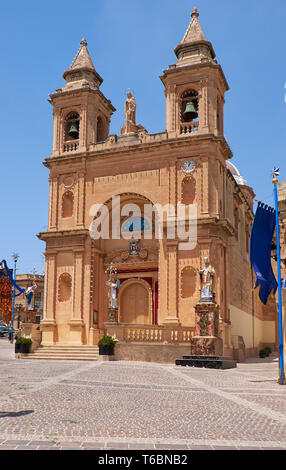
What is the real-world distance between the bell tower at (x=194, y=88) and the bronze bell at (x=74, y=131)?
22.4 feet

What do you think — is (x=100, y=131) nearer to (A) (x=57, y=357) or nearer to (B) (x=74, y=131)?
(B) (x=74, y=131)

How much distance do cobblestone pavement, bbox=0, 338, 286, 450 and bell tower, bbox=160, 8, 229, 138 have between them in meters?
18.7

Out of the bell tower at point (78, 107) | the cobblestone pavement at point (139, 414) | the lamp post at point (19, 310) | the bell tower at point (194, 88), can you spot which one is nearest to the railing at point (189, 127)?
the bell tower at point (194, 88)

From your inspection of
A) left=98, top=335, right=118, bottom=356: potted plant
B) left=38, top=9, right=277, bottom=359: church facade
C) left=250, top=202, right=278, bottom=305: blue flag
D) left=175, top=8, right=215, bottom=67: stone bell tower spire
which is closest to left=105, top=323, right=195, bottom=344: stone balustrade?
left=98, top=335, right=118, bottom=356: potted plant

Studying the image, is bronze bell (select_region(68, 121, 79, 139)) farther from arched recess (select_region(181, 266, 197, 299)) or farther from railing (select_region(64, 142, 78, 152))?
arched recess (select_region(181, 266, 197, 299))

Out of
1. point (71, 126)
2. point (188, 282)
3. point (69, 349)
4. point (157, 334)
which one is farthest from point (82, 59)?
point (157, 334)

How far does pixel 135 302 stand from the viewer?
3077 centimetres

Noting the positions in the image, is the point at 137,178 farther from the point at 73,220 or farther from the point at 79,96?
the point at 79,96

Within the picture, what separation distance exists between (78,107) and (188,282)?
1457 centimetres

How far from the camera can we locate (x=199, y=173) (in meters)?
28.1

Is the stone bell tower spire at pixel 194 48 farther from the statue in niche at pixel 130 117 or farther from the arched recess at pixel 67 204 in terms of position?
the arched recess at pixel 67 204

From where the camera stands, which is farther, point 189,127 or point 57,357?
point 189,127
